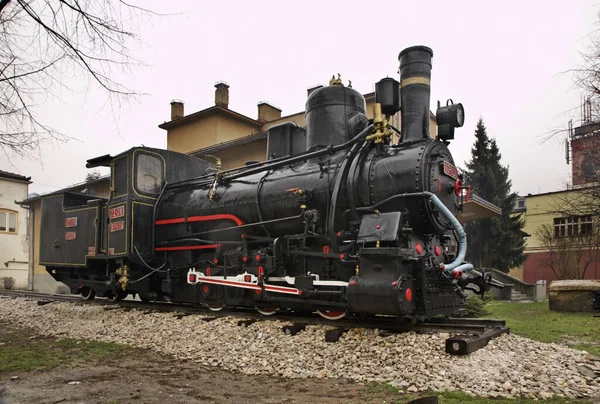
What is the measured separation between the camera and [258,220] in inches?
336

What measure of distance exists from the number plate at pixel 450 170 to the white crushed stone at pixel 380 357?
2442 mm

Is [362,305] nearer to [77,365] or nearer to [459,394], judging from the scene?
[459,394]

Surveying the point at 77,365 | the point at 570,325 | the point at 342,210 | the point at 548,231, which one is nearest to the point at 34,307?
the point at 77,365

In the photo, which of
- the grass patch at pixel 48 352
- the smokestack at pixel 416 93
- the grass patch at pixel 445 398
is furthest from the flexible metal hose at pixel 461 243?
the grass patch at pixel 48 352

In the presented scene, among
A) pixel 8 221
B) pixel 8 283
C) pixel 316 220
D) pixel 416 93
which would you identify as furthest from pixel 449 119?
pixel 8 221

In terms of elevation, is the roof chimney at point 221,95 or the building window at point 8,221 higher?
the roof chimney at point 221,95

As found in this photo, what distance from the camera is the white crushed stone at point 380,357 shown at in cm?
476

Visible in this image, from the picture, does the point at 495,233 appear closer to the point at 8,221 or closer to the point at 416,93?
the point at 416,93

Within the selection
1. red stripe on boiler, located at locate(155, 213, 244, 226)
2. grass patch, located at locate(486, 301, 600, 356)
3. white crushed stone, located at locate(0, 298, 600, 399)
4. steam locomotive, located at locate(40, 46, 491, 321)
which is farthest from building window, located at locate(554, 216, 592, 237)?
white crushed stone, located at locate(0, 298, 600, 399)

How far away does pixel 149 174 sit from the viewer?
10867 millimetres

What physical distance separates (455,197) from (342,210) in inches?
73.2

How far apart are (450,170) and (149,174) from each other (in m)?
6.84

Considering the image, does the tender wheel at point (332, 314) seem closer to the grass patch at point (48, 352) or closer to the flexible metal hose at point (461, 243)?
the flexible metal hose at point (461, 243)

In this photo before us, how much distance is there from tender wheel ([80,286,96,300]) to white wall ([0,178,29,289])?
16836mm
